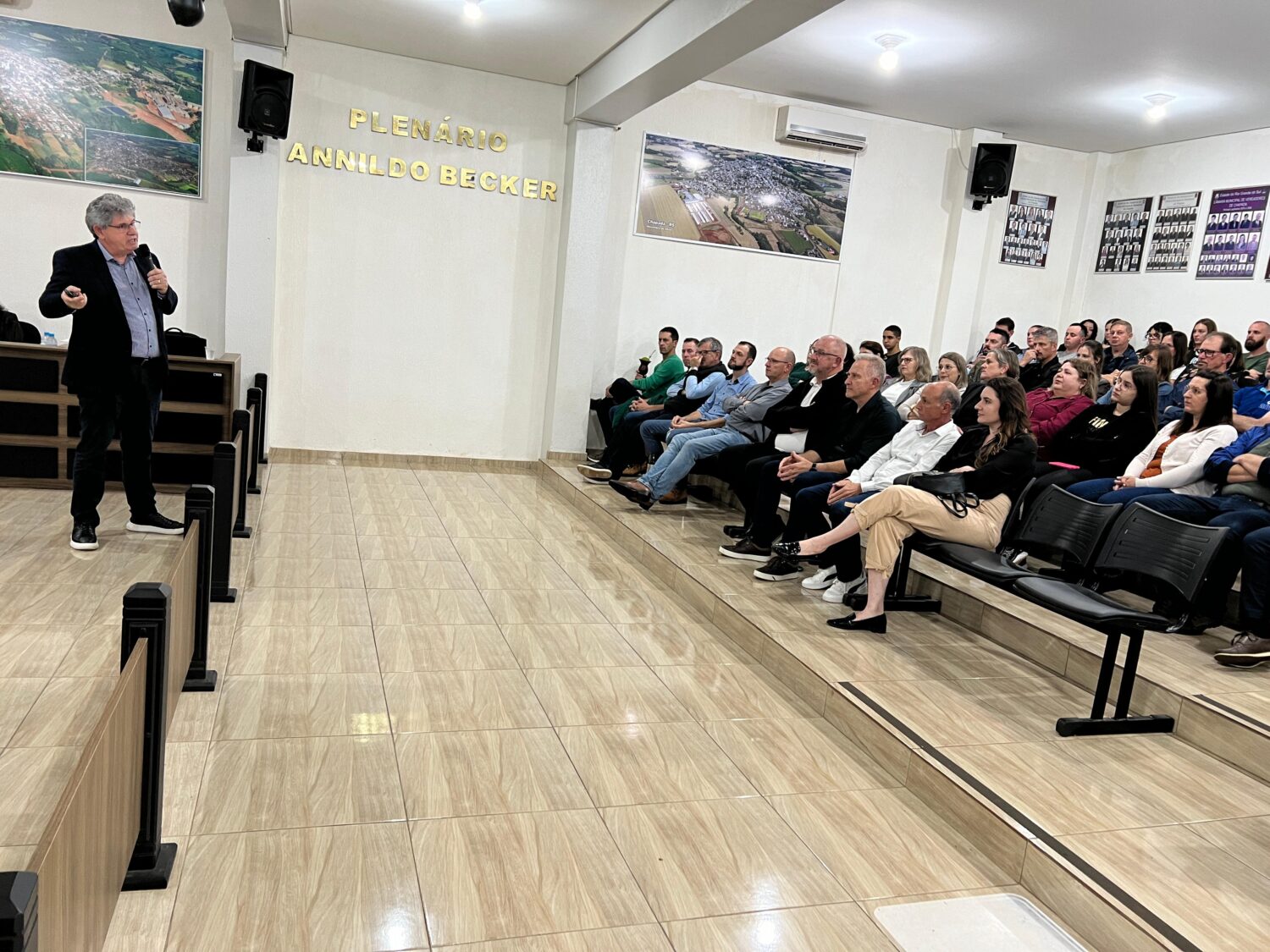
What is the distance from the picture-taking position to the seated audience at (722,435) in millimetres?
5793

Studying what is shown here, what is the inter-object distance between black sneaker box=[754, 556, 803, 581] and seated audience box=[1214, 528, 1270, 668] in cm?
190

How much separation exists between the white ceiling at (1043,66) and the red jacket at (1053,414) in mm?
2361

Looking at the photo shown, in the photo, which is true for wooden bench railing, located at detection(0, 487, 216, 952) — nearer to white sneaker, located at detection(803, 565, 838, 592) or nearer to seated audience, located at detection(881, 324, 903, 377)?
white sneaker, located at detection(803, 565, 838, 592)

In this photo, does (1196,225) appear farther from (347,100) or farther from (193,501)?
(193,501)

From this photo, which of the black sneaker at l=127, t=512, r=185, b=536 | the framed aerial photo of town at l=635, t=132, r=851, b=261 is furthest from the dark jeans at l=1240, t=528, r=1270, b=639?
the framed aerial photo of town at l=635, t=132, r=851, b=261

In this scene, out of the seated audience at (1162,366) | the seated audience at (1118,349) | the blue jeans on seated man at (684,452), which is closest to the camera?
the seated audience at (1162,366)

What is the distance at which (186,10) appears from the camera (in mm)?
4535

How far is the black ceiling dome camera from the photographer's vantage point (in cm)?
450

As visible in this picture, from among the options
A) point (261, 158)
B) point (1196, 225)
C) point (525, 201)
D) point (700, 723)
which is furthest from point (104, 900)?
point (1196, 225)

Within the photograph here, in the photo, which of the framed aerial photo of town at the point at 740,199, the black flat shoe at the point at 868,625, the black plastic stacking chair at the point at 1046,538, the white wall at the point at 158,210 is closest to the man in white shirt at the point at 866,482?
the black flat shoe at the point at 868,625

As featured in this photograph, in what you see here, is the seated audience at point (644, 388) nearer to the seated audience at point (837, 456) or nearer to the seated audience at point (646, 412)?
the seated audience at point (646, 412)

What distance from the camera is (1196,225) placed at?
8.08 m

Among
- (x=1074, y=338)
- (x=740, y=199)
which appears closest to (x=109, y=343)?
(x=740, y=199)

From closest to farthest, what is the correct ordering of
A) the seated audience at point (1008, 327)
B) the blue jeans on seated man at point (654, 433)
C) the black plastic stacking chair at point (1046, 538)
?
the black plastic stacking chair at point (1046, 538), the blue jeans on seated man at point (654, 433), the seated audience at point (1008, 327)
